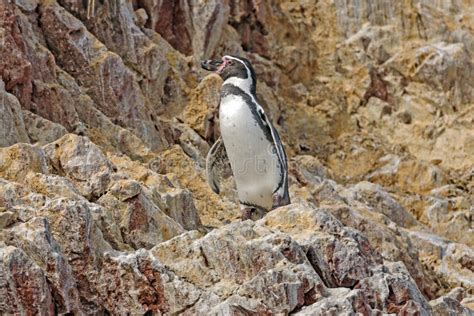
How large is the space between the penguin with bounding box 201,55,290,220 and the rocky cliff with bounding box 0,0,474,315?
2.27 ft

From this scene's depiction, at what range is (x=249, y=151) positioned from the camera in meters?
19.9

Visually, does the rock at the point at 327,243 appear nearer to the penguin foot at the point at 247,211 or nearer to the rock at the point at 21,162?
the rock at the point at 21,162

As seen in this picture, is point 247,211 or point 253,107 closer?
point 253,107

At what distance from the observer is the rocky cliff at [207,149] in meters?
14.8

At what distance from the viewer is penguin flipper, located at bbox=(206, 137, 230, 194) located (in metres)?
21.0

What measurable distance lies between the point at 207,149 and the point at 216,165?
15.3 feet

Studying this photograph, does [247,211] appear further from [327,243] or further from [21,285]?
[21,285]

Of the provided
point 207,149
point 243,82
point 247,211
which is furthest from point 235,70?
point 207,149

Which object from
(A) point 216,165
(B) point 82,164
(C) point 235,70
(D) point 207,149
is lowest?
Answer: (D) point 207,149

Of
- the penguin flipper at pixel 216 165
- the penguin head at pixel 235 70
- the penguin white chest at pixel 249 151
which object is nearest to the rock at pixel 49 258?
the penguin white chest at pixel 249 151

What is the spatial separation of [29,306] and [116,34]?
13746 millimetres

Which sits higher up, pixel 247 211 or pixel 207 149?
pixel 247 211

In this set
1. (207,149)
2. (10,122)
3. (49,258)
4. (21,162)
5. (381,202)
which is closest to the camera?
(49,258)

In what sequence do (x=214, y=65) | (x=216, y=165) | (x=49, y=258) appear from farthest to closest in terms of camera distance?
1. (x=216, y=165)
2. (x=214, y=65)
3. (x=49, y=258)
